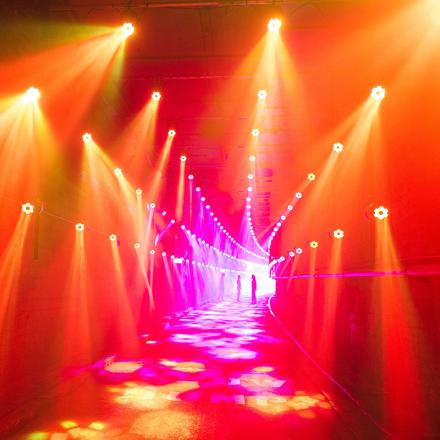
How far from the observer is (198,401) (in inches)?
269

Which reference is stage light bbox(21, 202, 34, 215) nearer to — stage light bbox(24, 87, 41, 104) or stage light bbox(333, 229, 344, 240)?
stage light bbox(24, 87, 41, 104)

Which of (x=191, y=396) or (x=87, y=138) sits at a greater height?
(x=87, y=138)

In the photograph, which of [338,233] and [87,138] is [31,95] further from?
[338,233]

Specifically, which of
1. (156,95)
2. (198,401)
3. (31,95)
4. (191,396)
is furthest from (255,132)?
(198,401)

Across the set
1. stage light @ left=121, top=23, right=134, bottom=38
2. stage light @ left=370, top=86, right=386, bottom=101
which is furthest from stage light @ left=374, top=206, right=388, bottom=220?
stage light @ left=121, top=23, right=134, bottom=38

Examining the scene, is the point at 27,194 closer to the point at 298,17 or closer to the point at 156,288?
the point at 298,17

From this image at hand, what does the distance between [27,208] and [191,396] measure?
3.91 meters

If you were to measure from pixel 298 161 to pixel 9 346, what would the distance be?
12594 millimetres

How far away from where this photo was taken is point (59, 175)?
27.1 ft

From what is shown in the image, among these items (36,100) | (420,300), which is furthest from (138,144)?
(420,300)

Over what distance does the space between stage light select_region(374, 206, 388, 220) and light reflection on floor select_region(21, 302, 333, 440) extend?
314 cm

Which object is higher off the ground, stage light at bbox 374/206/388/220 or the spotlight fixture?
the spotlight fixture

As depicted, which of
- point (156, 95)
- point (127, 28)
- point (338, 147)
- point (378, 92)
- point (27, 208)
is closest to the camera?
point (27, 208)

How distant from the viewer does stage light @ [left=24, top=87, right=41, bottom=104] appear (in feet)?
22.3
